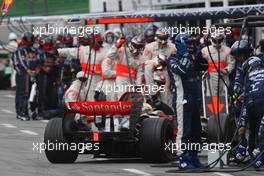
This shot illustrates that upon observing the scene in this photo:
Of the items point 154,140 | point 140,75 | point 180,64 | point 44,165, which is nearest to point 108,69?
point 140,75

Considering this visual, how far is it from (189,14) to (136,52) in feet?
4.88

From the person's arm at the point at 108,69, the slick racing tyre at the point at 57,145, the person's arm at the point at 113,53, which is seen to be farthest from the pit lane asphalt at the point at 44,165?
the person's arm at the point at 113,53

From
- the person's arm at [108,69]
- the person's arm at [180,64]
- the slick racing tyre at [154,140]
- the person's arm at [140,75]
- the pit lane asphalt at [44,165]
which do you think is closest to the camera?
the pit lane asphalt at [44,165]

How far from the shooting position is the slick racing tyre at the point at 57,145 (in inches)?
770

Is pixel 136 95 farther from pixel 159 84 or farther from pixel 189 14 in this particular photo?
pixel 189 14

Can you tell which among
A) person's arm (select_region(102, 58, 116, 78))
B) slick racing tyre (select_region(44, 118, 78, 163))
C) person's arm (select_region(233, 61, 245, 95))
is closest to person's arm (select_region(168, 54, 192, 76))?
person's arm (select_region(233, 61, 245, 95))

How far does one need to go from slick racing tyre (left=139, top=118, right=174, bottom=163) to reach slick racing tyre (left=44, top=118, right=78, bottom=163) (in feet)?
4.03

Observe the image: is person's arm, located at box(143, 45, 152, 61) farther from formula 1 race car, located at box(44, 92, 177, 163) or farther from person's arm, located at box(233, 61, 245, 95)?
person's arm, located at box(233, 61, 245, 95)

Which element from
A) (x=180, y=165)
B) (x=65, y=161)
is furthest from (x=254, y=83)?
(x=65, y=161)

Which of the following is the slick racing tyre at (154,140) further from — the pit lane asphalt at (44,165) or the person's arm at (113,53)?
the person's arm at (113,53)

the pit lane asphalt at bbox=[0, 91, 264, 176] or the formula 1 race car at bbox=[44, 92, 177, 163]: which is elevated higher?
the formula 1 race car at bbox=[44, 92, 177, 163]

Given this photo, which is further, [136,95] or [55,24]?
[55,24]

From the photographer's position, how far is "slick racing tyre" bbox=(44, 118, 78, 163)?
64.1ft

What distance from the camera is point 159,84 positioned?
2238 cm
